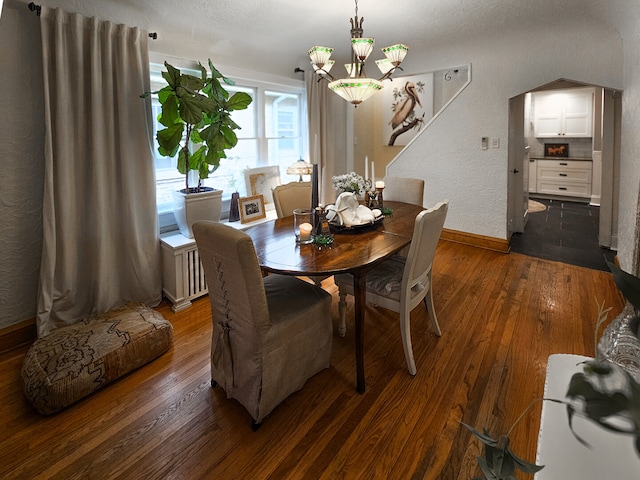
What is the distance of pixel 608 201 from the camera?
4.17 meters

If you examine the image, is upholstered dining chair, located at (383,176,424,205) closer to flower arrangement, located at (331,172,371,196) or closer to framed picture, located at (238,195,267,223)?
flower arrangement, located at (331,172,371,196)

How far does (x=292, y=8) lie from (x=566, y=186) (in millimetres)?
6643

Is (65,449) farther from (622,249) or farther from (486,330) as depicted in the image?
(622,249)

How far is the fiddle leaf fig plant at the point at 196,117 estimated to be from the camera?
2609 mm

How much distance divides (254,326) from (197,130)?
203 cm

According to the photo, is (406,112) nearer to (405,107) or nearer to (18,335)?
(405,107)

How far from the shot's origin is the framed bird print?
523 cm

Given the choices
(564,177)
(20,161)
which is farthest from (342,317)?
(564,177)

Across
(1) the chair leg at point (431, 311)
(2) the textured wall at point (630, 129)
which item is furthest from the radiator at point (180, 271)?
(2) the textured wall at point (630, 129)

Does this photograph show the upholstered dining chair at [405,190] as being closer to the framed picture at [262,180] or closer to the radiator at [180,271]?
the framed picture at [262,180]

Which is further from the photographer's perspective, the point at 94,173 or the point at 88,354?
the point at 94,173

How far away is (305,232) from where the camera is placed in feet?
7.10

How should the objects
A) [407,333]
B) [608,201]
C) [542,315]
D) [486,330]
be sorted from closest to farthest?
1. [407,333]
2. [486,330]
3. [542,315]
4. [608,201]

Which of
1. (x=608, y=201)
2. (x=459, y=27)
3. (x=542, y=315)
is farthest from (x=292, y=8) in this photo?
(x=608, y=201)
